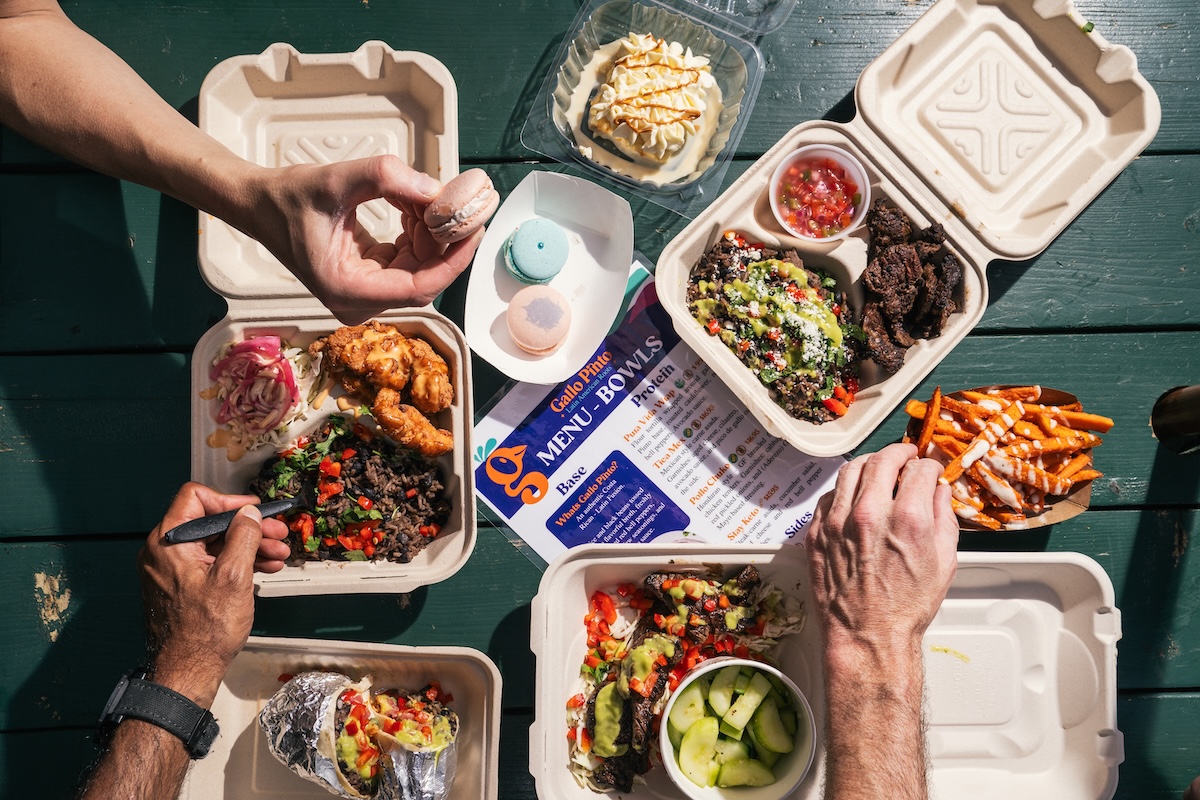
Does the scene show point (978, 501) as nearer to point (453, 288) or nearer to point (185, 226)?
point (453, 288)

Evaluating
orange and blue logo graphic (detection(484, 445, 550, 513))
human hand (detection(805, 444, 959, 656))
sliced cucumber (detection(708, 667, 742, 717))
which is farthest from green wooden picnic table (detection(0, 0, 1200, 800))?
sliced cucumber (detection(708, 667, 742, 717))

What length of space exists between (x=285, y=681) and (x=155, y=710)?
0.35 metres

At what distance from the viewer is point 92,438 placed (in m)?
2.25

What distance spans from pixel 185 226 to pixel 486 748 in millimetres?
1727

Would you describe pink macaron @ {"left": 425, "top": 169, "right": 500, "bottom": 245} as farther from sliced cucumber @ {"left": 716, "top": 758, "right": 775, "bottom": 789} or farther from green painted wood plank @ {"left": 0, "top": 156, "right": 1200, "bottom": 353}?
sliced cucumber @ {"left": 716, "top": 758, "right": 775, "bottom": 789}

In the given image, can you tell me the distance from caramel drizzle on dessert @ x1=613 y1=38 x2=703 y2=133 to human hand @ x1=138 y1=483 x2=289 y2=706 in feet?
4.70

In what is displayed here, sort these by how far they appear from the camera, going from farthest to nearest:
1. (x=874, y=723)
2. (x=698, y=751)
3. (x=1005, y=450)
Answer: (x=1005, y=450), (x=698, y=751), (x=874, y=723)

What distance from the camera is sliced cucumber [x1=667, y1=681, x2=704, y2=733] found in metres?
1.89

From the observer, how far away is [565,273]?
2254mm

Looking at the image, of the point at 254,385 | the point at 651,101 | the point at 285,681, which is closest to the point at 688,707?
the point at 285,681

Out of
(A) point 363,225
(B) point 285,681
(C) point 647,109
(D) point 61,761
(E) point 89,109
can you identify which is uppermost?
(C) point 647,109

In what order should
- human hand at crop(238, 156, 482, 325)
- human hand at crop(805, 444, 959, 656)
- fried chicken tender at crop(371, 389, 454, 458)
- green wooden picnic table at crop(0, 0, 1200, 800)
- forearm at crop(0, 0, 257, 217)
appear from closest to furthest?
human hand at crop(238, 156, 482, 325) < forearm at crop(0, 0, 257, 217) < human hand at crop(805, 444, 959, 656) < fried chicken tender at crop(371, 389, 454, 458) < green wooden picnic table at crop(0, 0, 1200, 800)

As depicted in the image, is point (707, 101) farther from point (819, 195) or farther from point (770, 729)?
point (770, 729)

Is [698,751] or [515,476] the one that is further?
[515,476]
